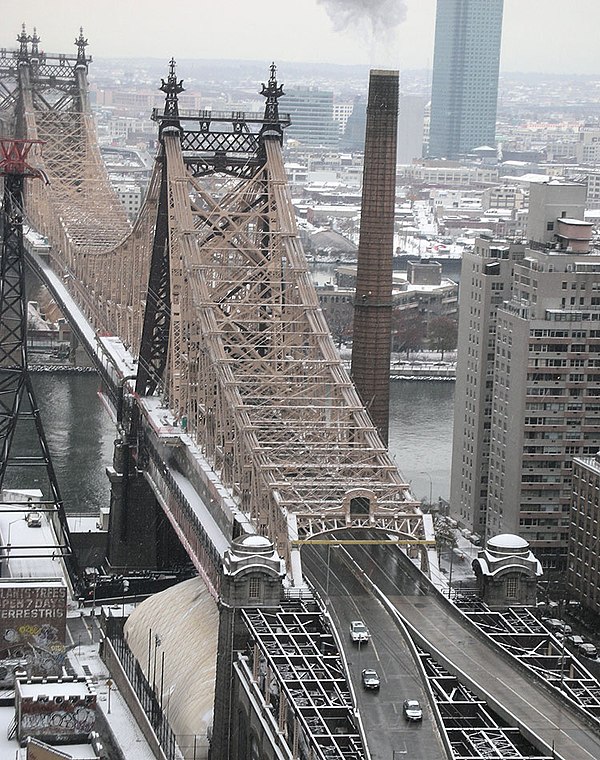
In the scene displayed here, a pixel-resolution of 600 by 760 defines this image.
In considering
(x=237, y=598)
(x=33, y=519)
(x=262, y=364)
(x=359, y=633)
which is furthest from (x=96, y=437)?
(x=359, y=633)

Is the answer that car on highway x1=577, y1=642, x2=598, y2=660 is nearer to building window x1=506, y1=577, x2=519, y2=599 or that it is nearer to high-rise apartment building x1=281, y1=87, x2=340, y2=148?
building window x1=506, y1=577, x2=519, y2=599

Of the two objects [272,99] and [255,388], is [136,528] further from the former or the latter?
[272,99]

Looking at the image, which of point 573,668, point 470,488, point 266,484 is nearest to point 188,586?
point 266,484

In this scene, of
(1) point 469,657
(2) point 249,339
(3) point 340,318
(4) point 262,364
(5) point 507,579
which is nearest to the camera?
(1) point 469,657

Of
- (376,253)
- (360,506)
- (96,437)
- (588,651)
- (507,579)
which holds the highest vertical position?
(376,253)

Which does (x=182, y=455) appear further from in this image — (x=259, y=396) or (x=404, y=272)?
(x=404, y=272)
